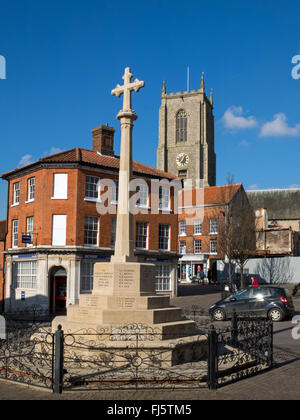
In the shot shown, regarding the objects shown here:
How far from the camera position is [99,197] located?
29.2 m

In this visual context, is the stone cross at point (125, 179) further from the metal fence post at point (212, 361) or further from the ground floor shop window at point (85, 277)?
the ground floor shop window at point (85, 277)

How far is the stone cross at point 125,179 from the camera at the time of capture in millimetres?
11781

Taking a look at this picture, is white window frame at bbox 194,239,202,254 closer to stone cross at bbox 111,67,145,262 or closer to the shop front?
the shop front

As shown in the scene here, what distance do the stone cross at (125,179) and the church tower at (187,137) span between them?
62.6 m

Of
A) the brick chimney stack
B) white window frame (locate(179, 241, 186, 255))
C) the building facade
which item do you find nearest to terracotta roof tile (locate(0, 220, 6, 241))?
the brick chimney stack

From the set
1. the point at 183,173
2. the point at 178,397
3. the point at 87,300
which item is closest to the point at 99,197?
the point at 87,300

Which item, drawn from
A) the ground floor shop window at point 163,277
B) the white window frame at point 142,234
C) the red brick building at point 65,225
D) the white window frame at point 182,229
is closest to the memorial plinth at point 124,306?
the red brick building at point 65,225

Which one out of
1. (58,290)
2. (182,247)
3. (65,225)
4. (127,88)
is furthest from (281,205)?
(127,88)

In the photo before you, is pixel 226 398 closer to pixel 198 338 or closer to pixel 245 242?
pixel 198 338

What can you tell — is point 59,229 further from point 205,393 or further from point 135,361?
point 205,393

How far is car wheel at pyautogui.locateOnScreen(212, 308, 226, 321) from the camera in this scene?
2045 cm

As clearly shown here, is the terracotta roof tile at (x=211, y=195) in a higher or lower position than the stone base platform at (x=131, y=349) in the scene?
higher
